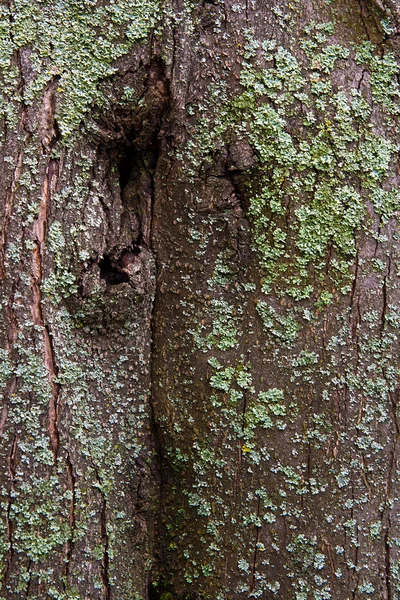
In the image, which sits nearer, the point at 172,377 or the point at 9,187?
the point at 9,187

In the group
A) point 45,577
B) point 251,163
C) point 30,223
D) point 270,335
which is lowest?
point 45,577

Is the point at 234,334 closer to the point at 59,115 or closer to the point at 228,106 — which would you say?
the point at 228,106

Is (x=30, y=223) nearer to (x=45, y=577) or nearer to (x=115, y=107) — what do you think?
(x=115, y=107)

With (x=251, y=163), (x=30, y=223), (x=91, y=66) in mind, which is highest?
(x=91, y=66)

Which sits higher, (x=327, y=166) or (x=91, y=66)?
(x=91, y=66)

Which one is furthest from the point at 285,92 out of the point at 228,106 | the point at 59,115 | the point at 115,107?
the point at 59,115

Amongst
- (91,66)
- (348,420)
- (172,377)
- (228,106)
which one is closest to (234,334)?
(172,377)
